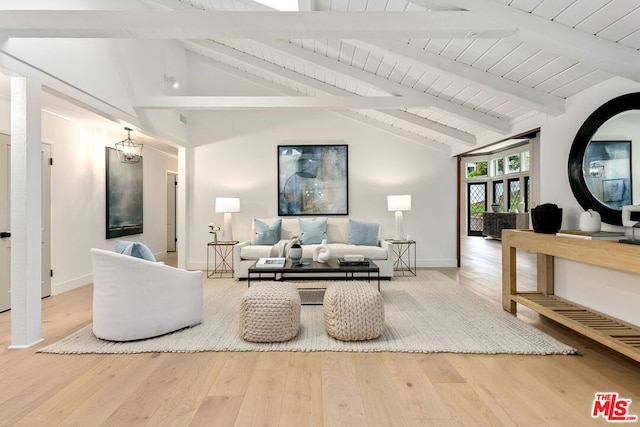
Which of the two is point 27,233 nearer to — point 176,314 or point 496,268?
point 176,314

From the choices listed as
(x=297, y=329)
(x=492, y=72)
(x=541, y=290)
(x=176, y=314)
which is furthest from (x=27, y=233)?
(x=541, y=290)

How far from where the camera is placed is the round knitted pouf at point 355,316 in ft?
8.91

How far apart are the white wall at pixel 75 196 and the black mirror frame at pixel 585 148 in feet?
18.1

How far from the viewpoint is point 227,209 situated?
5566mm

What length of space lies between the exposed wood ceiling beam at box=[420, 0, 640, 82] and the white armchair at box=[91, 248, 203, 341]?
3039mm

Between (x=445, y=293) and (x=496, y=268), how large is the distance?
2310 millimetres

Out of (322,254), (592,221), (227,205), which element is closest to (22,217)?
(322,254)

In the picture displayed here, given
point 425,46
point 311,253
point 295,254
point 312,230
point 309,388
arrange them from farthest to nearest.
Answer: point 312,230 < point 311,253 < point 295,254 < point 425,46 < point 309,388

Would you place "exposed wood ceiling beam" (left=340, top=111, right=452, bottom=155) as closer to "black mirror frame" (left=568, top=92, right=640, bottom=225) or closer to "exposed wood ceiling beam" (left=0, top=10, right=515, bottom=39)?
"black mirror frame" (left=568, top=92, right=640, bottom=225)

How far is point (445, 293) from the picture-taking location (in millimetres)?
4324

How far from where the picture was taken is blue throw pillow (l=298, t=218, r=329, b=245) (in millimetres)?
5516

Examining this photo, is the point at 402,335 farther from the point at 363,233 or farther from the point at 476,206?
the point at 476,206

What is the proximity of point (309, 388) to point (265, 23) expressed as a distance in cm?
241

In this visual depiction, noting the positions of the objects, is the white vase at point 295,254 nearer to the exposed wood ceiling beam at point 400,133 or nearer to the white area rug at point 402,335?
the white area rug at point 402,335
